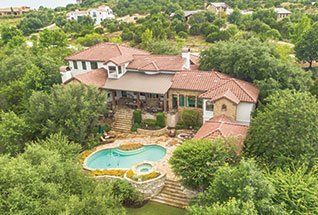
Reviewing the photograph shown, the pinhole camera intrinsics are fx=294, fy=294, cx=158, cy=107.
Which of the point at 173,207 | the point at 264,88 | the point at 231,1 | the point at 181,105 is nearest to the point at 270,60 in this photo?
the point at 264,88

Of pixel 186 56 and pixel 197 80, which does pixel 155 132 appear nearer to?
pixel 197 80

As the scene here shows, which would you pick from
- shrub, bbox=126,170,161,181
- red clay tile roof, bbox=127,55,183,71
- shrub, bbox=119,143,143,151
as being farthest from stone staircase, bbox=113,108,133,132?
shrub, bbox=126,170,161,181

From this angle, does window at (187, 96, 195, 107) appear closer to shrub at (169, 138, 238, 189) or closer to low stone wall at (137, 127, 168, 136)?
low stone wall at (137, 127, 168, 136)

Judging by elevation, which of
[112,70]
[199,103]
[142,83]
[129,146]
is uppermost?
[112,70]

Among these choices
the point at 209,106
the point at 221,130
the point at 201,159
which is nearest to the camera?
the point at 201,159

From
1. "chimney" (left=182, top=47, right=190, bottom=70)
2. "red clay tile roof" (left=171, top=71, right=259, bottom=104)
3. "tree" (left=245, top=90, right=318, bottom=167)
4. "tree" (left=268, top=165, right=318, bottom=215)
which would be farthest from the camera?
"chimney" (left=182, top=47, right=190, bottom=70)

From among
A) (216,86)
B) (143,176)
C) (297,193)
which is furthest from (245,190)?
(216,86)

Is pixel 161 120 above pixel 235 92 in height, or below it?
below

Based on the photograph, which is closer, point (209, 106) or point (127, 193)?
point (127, 193)

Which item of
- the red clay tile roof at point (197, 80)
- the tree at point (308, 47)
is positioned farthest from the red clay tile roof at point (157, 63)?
the tree at point (308, 47)
